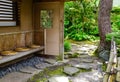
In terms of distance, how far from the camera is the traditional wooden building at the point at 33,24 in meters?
6.78

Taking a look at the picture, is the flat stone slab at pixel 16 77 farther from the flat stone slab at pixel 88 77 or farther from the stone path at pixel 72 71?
the flat stone slab at pixel 88 77

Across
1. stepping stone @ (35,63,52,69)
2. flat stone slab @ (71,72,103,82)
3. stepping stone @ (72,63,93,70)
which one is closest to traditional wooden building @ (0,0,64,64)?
stepping stone @ (35,63,52,69)

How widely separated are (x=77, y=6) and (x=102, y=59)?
6277mm

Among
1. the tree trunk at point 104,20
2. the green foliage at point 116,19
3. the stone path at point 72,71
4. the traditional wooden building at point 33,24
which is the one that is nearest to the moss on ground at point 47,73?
the stone path at point 72,71

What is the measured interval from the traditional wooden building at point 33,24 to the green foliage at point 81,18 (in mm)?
5362

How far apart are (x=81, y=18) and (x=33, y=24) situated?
6.25 m

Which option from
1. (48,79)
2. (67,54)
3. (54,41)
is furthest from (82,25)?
(48,79)

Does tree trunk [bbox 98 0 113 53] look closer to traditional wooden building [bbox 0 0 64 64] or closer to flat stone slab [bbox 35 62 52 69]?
traditional wooden building [bbox 0 0 64 64]

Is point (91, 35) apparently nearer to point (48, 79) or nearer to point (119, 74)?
point (48, 79)

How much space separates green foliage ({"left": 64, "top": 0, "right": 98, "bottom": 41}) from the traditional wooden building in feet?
17.6

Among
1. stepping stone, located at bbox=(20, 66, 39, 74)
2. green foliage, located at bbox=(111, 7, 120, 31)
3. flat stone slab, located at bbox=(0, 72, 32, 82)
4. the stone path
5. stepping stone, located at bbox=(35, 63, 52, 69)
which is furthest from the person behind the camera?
green foliage, located at bbox=(111, 7, 120, 31)

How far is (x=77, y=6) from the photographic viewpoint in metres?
13.5

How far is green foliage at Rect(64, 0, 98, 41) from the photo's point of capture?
1341 centimetres

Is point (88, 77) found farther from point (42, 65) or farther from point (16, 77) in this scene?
point (16, 77)
